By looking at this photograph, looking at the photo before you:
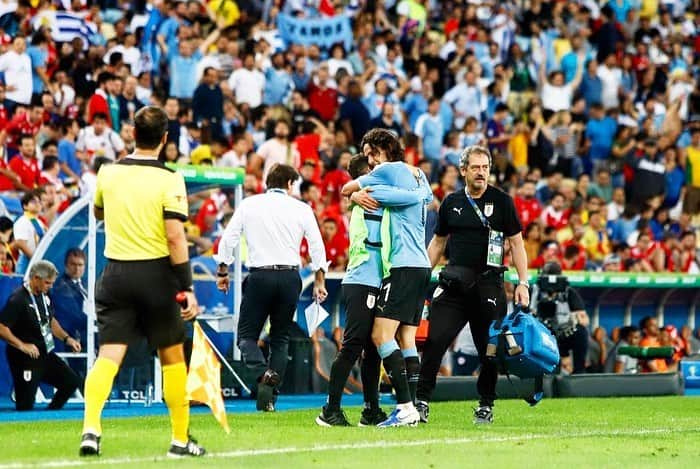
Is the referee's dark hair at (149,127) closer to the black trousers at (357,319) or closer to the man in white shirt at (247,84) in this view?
the black trousers at (357,319)

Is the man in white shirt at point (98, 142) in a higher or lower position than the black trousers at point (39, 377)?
higher

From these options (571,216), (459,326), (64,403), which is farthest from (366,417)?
(571,216)

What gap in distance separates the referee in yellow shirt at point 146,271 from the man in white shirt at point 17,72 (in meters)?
11.6

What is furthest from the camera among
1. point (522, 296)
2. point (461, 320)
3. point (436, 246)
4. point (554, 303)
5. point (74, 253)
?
point (554, 303)

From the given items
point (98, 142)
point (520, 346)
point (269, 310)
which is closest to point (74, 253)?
point (269, 310)

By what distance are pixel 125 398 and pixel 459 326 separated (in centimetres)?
514

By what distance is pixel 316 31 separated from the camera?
82.2ft

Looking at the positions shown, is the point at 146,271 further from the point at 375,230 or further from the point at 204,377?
the point at 375,230

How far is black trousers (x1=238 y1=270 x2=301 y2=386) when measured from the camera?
499 inches

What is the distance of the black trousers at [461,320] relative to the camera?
11.3 m

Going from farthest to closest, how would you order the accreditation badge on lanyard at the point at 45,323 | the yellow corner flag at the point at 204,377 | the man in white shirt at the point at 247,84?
1. the man in white shirt at the point at 247,84
2. the accreditation badge on lanyard at the point at 45,323
3. the yellow corner flag at the point at 204,377

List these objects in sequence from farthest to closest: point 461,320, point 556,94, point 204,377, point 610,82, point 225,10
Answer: point 610,82 → point 556,94 → point 225,10 → point 461,320 → point 204,377

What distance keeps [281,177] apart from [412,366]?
7.61 feet

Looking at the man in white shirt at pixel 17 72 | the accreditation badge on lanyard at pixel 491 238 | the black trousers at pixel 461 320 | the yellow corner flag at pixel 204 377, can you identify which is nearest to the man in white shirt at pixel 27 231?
the man in white shirt at pixel 17 72
